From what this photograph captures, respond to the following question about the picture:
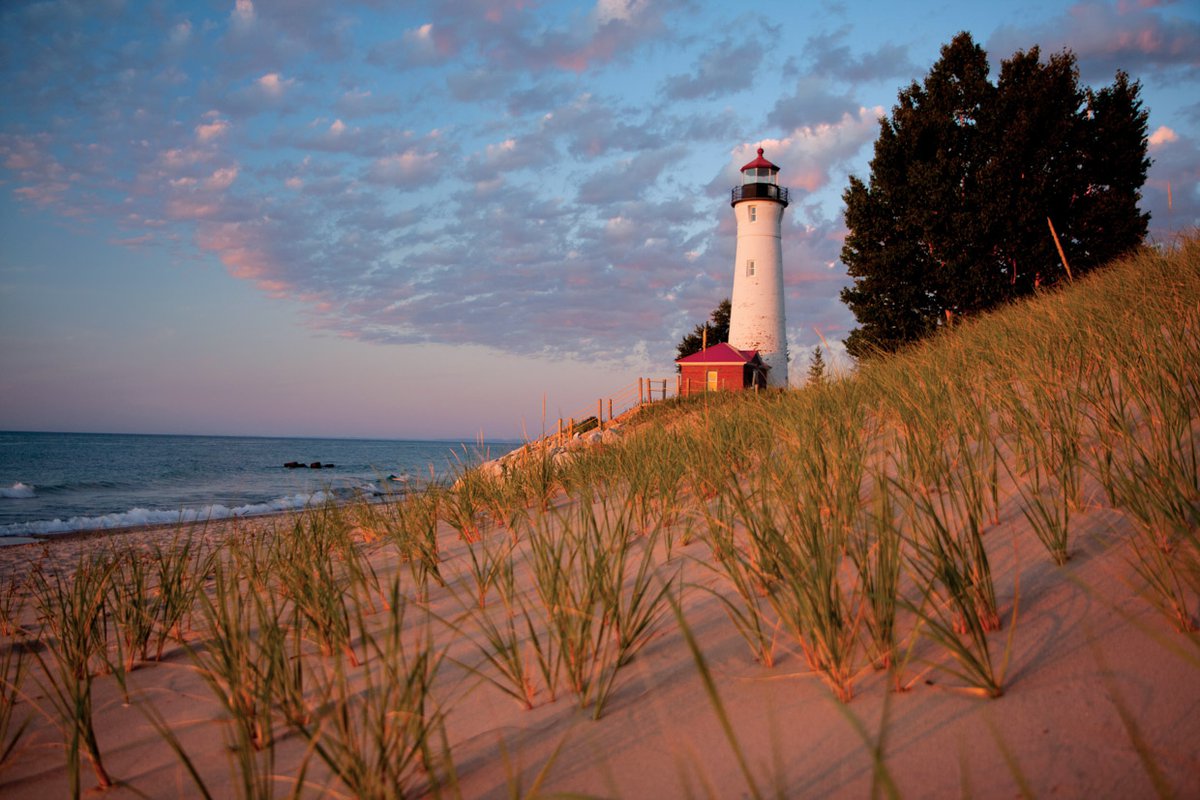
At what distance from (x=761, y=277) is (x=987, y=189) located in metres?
13.7

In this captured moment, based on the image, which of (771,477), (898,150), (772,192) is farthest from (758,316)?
(771,477)

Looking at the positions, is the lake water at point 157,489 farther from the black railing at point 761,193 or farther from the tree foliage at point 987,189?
the black railing at point 761,193

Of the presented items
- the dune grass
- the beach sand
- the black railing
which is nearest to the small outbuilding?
the black railing

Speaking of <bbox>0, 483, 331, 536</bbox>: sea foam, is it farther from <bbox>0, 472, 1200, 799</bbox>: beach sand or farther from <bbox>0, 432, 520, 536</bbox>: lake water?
<bbox>0, 472, 1200, 799</bbox>: beach sand

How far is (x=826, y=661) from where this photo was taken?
1.63 meters

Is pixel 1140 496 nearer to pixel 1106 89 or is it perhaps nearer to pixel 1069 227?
pixel 1069 227

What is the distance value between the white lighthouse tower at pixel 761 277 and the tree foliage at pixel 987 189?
11642mm

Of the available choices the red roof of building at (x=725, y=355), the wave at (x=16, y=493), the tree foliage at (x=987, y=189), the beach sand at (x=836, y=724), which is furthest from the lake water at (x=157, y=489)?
the red roof of building at (x=725, y=355)

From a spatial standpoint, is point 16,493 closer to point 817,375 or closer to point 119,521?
point 119,521

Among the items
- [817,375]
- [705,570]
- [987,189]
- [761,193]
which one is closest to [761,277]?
[761,193]

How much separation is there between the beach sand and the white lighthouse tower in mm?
28325

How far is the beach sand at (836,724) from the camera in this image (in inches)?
50.5

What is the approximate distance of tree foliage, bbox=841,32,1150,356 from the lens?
640 inches

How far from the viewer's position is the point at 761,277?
2972cm
